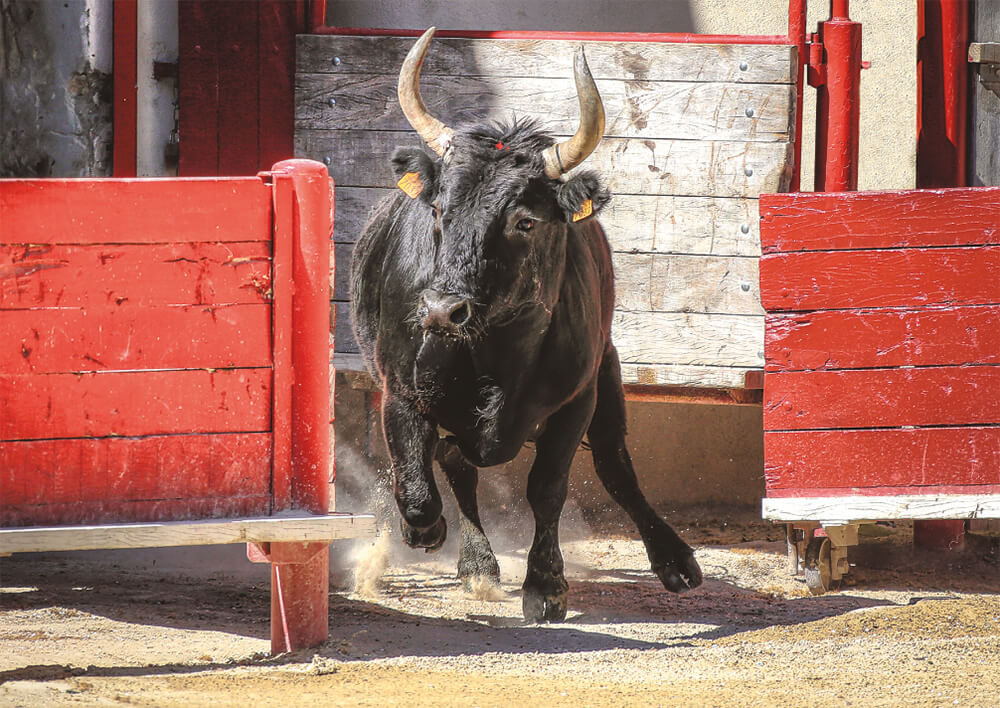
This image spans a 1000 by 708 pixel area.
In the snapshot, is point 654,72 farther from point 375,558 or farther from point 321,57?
point 375,558

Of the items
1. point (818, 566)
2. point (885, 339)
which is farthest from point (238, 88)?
point (818, 566)

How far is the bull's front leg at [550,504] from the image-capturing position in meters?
5.21

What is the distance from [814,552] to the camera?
5.81 metres

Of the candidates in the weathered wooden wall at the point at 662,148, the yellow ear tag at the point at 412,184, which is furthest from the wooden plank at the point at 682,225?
the yellow ear tag at the point at 412,184

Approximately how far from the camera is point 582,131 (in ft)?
16.3

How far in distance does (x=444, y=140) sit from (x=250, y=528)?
1747mm

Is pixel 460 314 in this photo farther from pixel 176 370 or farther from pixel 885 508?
pixel 885 508

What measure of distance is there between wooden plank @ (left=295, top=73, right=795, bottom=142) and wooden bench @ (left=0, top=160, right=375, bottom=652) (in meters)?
2.25

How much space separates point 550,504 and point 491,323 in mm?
864

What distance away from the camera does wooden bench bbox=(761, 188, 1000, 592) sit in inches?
209

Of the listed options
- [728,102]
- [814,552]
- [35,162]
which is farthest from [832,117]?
[35,162]

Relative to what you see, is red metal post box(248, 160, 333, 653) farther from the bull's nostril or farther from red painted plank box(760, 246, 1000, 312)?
red painted plank box(760, 246, 1000, 312)

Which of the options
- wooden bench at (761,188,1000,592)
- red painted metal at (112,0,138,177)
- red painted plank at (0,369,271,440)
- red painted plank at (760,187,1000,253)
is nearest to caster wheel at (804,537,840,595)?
wooden bench at (761,188,1000,592)

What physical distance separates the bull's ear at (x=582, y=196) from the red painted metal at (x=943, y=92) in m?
2.41
